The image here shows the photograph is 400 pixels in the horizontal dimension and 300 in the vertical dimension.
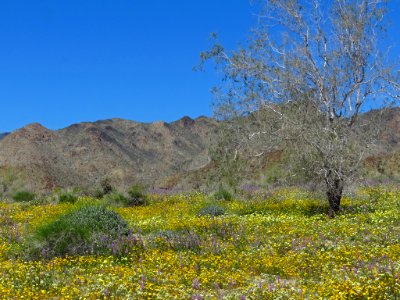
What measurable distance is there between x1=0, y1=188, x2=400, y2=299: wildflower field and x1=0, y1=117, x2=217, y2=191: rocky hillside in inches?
1115

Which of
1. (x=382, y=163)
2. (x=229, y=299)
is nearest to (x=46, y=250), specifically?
(x=229, y=299)

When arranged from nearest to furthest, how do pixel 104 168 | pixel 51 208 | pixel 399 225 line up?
pixel 399 225
pixel 51 208
pixel 104 168

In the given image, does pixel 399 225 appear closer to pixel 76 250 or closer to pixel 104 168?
pixel 76 250

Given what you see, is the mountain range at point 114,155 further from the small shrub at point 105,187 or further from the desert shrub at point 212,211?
the desert shrub at point 212,211

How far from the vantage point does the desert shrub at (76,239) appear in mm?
13102

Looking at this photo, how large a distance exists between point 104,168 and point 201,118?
188 feet

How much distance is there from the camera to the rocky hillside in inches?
2232

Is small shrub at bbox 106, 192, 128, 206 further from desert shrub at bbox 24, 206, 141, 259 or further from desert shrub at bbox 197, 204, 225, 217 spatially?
desert shrub at bbox 24, 206, 141, 259

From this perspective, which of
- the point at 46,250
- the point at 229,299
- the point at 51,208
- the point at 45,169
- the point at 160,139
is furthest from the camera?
the point at 160,139

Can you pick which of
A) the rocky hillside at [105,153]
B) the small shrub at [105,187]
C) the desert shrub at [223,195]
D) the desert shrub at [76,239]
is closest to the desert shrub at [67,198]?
the small shrub at [105,187]

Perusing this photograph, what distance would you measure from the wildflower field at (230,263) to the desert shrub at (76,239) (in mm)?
244

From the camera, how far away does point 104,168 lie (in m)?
93.0

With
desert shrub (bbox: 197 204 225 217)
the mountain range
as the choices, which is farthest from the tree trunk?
the mountain range

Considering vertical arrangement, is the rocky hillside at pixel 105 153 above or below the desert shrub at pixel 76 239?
above
